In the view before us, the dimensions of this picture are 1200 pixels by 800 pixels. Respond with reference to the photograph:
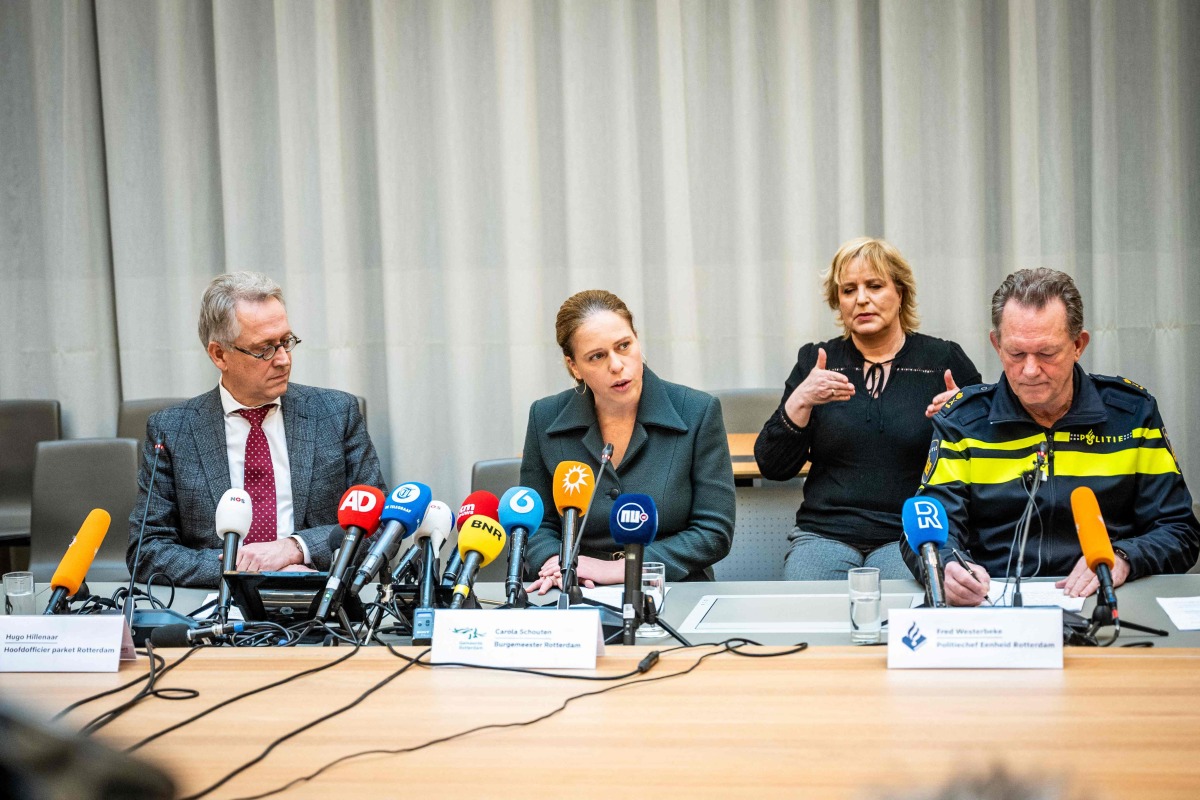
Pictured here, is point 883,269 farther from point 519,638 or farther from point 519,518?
point 519,638

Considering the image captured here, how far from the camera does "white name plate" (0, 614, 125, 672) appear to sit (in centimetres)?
183

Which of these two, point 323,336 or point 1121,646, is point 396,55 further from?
point 1121,646

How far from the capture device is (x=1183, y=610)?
2059 millimetres

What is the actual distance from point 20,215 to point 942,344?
13.1ft

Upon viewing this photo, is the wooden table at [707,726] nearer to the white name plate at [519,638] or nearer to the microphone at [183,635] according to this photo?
the white name plate at [519,638]

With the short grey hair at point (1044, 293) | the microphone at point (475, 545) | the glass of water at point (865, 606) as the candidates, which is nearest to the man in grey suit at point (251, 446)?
the microphone at point (475, 545)

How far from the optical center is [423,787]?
1.32m

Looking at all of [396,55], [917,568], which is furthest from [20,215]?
[917,568]

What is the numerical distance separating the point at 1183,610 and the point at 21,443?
441 cm

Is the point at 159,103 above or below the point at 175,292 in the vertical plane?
above

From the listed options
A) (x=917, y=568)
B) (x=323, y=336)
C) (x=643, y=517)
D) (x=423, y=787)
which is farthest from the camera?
(x=323, y=336)

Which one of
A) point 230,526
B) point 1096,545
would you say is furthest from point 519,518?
point 1096,545

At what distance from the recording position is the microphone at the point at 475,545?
6.32 ft

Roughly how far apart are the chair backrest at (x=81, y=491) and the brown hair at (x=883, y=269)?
2520 mm
